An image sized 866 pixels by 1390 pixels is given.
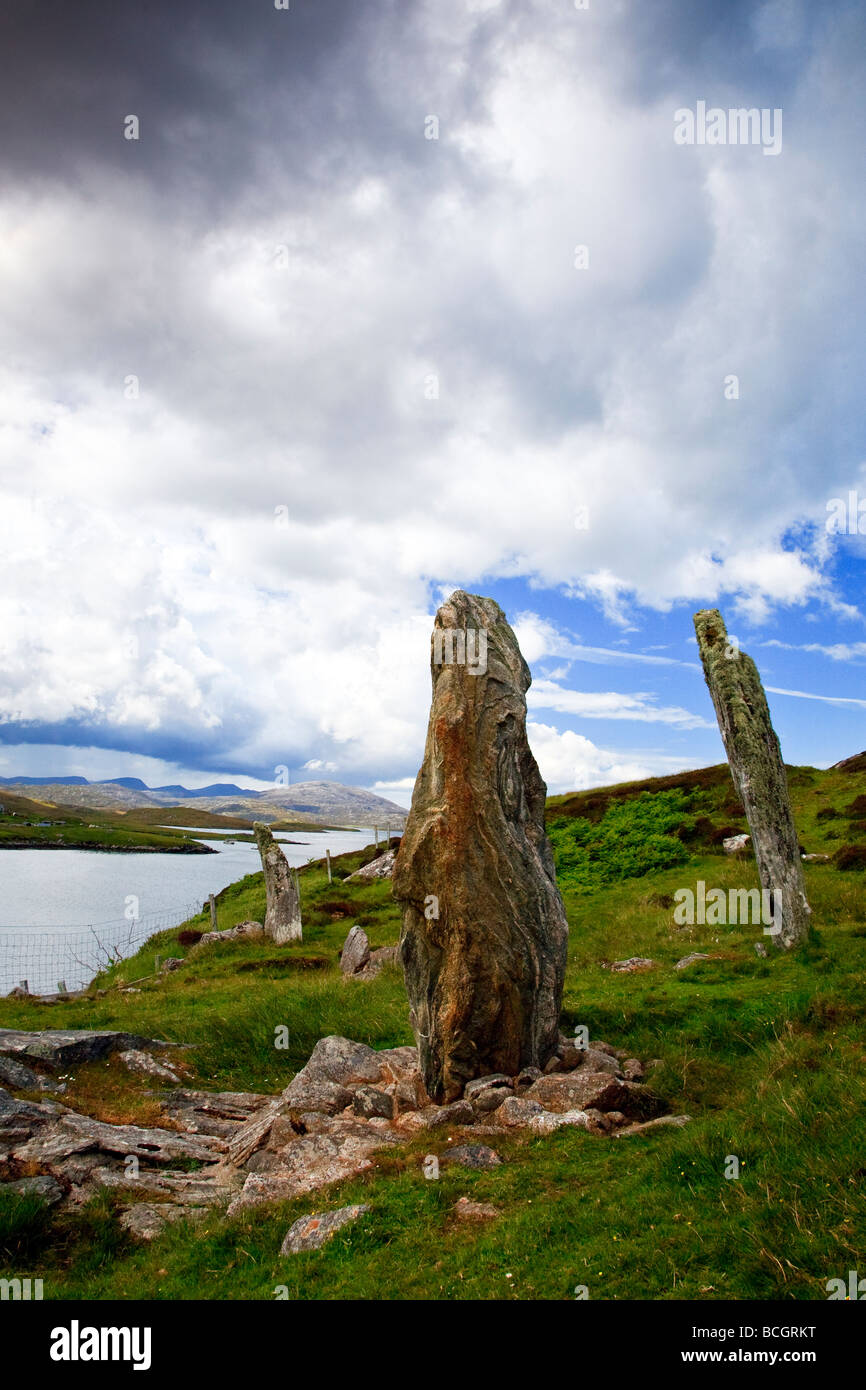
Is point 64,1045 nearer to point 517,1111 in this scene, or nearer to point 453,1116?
point 453,1116

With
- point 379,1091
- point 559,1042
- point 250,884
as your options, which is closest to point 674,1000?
point 559,1042

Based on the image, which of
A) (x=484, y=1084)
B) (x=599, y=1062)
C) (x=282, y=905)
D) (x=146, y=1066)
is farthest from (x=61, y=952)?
(x=599, y=1062)

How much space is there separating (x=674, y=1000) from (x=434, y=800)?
247 inches

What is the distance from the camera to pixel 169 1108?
1220cm

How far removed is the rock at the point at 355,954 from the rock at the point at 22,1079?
32.1 feet

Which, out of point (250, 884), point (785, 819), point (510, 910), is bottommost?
point (250, 884)

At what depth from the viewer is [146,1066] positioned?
13.7 metres

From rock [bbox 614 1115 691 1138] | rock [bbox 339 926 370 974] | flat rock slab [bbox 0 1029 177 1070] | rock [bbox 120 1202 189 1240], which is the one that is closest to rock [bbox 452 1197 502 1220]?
rock [bbox 614 1115 691 1138]

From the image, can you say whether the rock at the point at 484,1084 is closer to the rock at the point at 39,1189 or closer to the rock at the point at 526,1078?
the rock at the point at 526,1078

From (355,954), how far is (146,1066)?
8517 mm

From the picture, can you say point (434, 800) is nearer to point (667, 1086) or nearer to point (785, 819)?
point (667, 1086)

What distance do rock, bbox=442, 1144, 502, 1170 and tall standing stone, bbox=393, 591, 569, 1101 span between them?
266 cm
